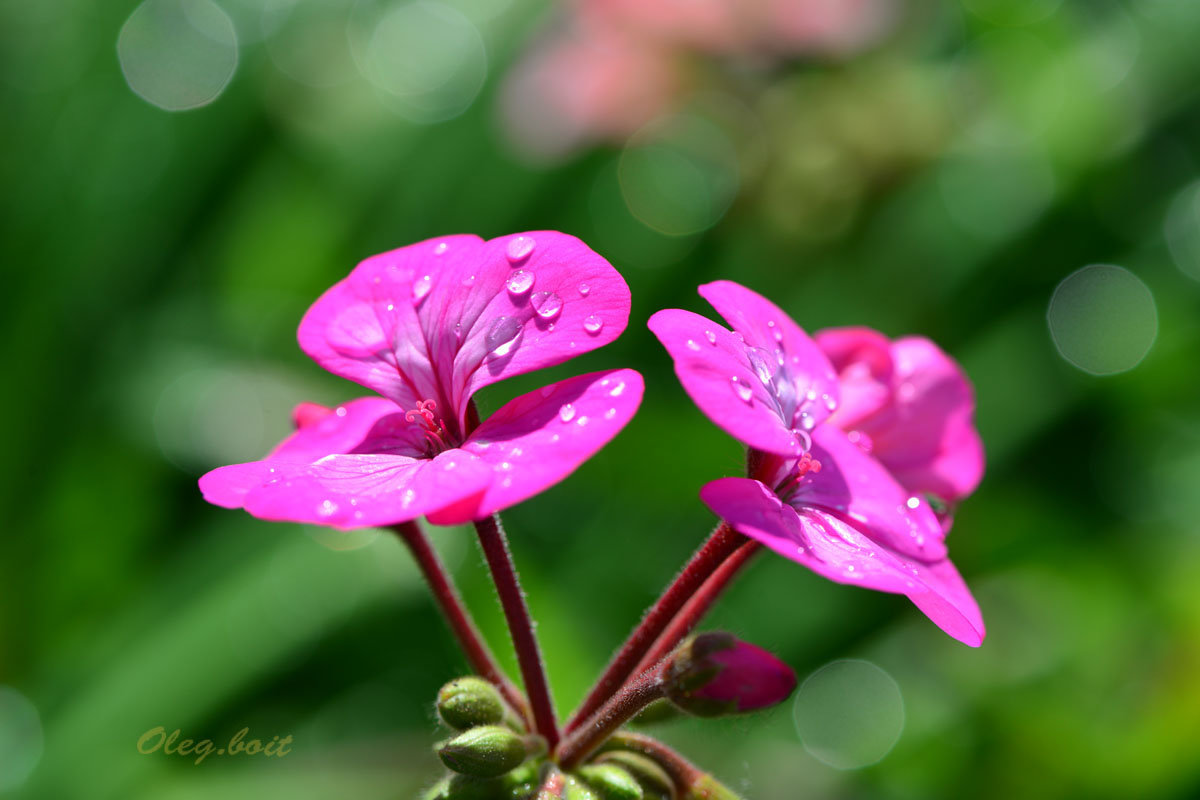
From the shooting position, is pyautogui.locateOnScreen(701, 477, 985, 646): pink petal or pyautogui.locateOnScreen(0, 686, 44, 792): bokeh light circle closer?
pyautogui.locateOnScreen(701, 477, 985, 646): pink petal

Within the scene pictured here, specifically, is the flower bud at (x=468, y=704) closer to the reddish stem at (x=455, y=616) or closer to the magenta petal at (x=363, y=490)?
the reddish stem at (x=455, y=616)

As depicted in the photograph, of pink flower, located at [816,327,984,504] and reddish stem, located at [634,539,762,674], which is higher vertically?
pink flower, located at [816,327,984,504]

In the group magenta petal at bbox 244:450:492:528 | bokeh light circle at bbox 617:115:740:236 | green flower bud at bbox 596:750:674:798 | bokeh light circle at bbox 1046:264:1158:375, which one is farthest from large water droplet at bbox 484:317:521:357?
bokeh light circle at bbox 1046:264:1158:375

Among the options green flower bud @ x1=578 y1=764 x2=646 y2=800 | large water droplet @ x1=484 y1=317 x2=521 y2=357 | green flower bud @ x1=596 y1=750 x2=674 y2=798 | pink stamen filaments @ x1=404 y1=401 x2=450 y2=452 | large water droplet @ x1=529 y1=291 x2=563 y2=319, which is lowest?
green flower bud @ x1=596 y1=750 x2=674 y2=798

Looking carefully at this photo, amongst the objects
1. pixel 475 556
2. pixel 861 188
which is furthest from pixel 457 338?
pixel 861 188

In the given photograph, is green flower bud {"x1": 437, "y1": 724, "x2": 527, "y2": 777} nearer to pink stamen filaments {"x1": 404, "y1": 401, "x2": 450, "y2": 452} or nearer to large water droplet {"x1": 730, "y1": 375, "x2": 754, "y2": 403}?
pink stamen filaments {"x1": 404, "y1": 401, "x2": 450, "y2": 452}

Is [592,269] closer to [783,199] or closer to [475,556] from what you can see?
[475,556]

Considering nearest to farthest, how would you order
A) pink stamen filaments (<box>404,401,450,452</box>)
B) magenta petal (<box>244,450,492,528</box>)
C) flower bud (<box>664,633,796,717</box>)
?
magenta petal (<box>244,450,492,528</box>)
flower bud (<box>664,633,796,717</box>)
pink stamen filaments (<box>404,401,450,452</box>)

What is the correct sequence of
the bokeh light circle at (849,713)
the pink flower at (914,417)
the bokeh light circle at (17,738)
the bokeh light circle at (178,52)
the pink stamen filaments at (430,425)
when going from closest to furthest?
the pink stamen filaments at (430,425) < the pink flower at (914,417) < the bokeh light circle at (17,738) < the bokeh light circle at (849,713) < the bokeh light circle at (178,52)

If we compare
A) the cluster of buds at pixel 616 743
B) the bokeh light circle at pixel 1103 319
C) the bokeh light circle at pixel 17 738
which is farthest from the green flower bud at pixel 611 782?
the bokeh light circle at pixel 1103 319
